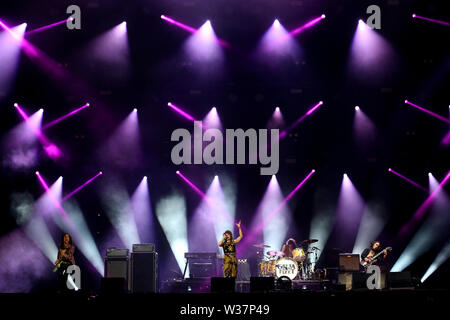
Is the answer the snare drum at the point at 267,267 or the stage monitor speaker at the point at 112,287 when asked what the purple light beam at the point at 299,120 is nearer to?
the snare drum at the point at 267,267

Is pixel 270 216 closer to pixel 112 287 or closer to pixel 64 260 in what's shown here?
pixel 64 260

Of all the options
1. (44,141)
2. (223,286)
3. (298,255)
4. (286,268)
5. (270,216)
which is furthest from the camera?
(270,216)

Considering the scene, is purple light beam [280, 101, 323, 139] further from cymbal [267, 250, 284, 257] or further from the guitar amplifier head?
the guitar amplifier head

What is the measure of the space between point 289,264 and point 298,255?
0.36 meters

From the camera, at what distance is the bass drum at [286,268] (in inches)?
523

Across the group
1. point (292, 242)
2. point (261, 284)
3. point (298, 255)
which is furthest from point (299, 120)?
point (261, 284)

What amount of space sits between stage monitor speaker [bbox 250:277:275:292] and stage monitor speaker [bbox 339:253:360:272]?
4.24 m

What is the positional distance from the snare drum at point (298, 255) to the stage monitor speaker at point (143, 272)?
324cm

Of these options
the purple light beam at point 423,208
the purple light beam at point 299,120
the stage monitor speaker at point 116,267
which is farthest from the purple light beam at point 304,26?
the stage monitor speaker at point 116,267

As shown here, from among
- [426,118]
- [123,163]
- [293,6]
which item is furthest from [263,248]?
[293,6]

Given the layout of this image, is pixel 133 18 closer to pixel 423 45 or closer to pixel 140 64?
pixel 140 64

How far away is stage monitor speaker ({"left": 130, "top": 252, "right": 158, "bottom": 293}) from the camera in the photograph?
12570 mm

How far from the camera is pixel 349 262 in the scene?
12.7 metres

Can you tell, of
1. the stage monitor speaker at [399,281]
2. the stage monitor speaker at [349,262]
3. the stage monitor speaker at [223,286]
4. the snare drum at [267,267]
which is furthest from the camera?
the snare drum at [267,267]
